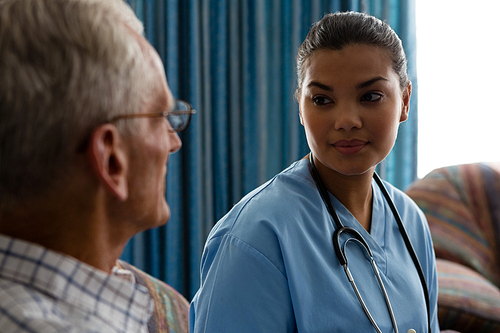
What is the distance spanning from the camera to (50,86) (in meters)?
0.54

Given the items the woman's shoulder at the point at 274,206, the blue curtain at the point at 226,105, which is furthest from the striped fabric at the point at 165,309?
the blue curtain at the point at 226,105

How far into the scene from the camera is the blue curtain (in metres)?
2.47

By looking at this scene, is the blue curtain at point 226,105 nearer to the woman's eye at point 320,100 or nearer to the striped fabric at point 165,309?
the striped fabric at point 165,309

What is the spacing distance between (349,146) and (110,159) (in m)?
0.68

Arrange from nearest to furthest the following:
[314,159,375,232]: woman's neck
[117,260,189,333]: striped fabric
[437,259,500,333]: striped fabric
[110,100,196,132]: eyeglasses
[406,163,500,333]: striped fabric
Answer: [110,100,196,132]: eyeglasses → [117,260,189,333]: striped fabric → [314,159,375,232]: woman's neck → [437,259,500,333]: striped fabric → [406,163,500,333]: striped fabric

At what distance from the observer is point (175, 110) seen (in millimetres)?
700

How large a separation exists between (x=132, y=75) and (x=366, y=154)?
0.71 metres

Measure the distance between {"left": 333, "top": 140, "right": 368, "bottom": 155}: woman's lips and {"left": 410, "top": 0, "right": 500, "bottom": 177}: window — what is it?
1568 mm

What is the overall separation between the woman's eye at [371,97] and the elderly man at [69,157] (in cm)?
64

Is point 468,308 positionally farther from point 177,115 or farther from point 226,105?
point 226,105

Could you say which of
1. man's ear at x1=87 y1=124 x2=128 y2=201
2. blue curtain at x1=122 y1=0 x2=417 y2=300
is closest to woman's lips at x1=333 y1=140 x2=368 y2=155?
man's ear at x1=87 y1=124 x2=128 y2=201

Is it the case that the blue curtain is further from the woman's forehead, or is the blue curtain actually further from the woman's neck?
the woman's forehead

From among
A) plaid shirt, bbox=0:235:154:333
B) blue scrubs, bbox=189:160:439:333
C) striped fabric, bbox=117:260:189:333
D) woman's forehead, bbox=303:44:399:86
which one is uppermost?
woman's forehead, bbox=303:44:399:86

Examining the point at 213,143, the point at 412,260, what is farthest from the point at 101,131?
the point at 213,143
